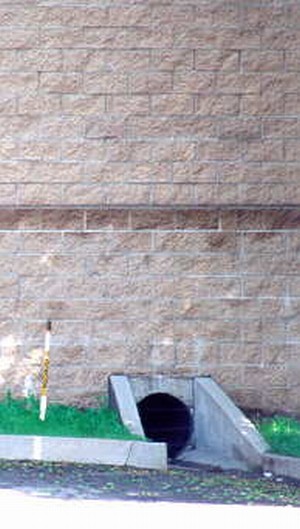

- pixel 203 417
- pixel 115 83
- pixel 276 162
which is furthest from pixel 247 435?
pixel 115 83

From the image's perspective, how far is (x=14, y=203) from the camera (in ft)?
44.5

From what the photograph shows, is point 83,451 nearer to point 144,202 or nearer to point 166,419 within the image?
Answer: point 166,419

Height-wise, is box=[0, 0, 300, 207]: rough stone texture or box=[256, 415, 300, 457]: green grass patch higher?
box=[0, 0, 300, 207]: rough stone texture

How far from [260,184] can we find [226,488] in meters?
4.60

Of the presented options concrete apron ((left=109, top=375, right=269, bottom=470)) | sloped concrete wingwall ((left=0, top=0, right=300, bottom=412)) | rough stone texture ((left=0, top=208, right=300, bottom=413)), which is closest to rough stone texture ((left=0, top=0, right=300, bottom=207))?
sloped concrete wingwall ((left=0, top=0, right=300, bottom=412))

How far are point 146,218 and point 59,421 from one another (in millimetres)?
2631

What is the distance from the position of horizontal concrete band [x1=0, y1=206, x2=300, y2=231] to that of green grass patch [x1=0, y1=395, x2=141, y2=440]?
1.93m

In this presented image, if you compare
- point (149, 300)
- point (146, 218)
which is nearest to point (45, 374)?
point (149, 300)

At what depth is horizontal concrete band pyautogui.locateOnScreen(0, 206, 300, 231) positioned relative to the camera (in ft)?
44.5

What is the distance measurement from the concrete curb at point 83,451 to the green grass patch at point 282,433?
1367mm

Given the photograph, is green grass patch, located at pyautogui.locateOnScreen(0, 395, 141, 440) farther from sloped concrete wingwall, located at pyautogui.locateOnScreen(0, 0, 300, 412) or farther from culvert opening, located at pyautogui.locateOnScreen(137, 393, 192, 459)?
culvert opening, located at pyautogui.locateOnScreen(137, 393, 192, 459)

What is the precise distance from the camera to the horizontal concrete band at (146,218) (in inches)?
535

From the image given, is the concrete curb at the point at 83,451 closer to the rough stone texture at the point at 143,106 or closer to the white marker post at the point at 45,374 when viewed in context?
the white marker post at the point at 45,374

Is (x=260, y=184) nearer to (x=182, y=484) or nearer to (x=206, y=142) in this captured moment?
(x=206, y=142)
